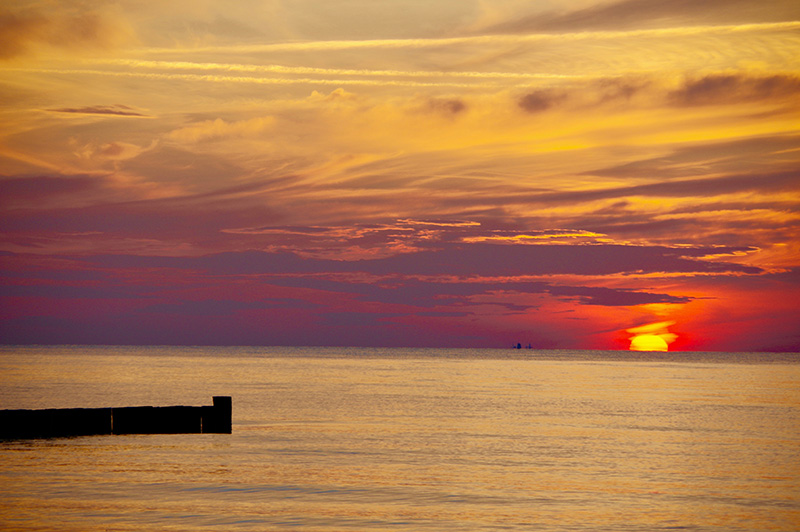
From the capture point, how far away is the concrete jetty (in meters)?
35.5

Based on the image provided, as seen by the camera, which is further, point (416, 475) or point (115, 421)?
point (115, 421)

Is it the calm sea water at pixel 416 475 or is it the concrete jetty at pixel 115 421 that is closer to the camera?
the calm sea water at pixel 416 475

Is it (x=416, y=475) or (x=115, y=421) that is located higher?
(x=115, y=421)

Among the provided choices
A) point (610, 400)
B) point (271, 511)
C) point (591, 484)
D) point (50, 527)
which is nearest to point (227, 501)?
point (271, 511)

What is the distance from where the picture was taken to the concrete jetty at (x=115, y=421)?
35500 millimetres

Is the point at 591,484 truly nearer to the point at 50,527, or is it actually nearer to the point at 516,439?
the point at 516,439

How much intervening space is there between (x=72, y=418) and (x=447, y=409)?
27.7m

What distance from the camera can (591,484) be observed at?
91.5 feet

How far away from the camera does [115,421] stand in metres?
37.6

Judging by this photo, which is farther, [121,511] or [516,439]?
[516,439]

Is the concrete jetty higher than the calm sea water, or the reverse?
the concrete jetty

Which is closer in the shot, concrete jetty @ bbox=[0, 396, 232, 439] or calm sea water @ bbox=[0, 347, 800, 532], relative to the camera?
calm sea water @ bbox=[0, 347, 800, 532]

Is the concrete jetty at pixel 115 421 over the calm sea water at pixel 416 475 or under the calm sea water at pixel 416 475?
over

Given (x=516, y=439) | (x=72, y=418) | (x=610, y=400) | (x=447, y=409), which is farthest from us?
(x=610, y=400)
